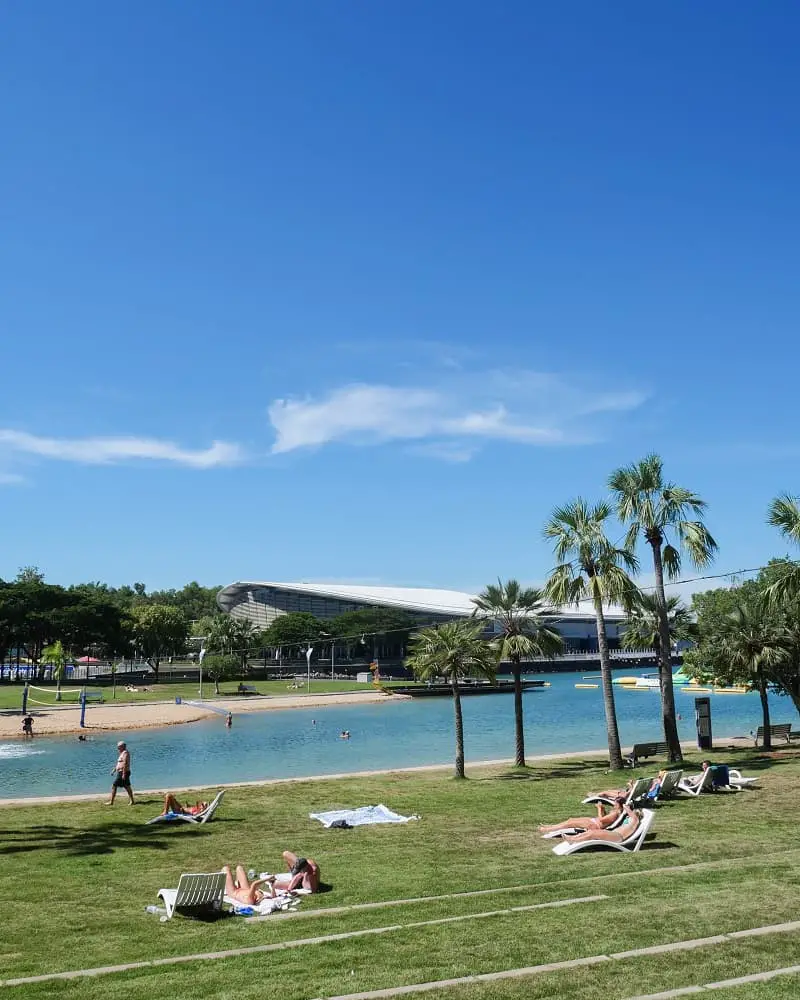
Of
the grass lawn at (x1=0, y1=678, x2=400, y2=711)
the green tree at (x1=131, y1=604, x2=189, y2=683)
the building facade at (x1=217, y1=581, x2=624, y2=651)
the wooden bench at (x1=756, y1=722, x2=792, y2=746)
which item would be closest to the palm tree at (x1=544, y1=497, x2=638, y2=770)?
the wooden bench at (x1=756, y1=722, x2=792, y2=746)

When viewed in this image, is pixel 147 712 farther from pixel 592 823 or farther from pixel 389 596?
pixel 389 596

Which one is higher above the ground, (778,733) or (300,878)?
(300,878)

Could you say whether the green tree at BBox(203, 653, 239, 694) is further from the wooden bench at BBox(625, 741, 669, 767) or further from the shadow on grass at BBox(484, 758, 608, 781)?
the wooden bench at BBox(625, 741, 669, 767)


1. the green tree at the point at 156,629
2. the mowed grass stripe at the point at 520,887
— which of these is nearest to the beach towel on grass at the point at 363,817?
the mowed grass stripe at the point at 520,887

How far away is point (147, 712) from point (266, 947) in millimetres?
65758

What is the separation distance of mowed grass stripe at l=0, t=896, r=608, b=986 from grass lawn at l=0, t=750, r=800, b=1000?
0.12 meters

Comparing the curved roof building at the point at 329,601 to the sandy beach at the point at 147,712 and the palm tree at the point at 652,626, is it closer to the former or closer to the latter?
the sandy beach at the point at 147,712

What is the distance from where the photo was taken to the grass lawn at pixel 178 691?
261 feet

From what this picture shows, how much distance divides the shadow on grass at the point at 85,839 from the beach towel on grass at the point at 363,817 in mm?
2480

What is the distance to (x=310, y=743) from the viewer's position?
5012cm

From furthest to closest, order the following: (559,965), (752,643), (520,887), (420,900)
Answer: (752,643) → (520,887) → (420,900) → (559,965)

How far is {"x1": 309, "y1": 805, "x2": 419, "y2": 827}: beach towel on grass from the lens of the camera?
1766cm

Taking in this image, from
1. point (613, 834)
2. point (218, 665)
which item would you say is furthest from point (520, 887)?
point (218, 665)

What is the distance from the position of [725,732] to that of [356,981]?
47387mm
